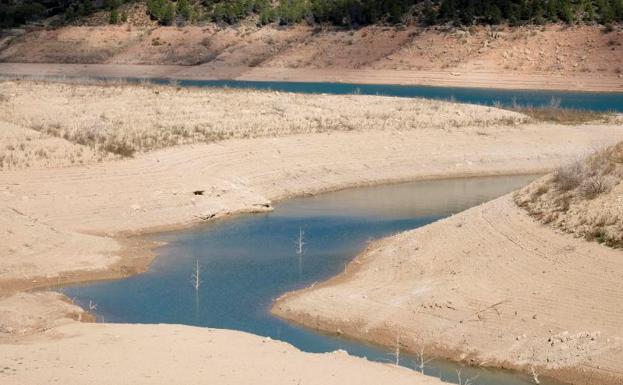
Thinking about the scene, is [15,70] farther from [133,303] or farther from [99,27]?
[133,303]

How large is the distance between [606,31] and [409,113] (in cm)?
4081

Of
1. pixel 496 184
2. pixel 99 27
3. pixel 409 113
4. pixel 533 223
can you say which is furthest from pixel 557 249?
pixel 99 27

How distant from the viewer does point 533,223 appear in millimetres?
19688

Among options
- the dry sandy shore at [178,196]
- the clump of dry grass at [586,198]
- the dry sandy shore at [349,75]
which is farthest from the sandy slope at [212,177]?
the dry sandy shore at [349,75]

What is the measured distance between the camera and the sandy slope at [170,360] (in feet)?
40.4

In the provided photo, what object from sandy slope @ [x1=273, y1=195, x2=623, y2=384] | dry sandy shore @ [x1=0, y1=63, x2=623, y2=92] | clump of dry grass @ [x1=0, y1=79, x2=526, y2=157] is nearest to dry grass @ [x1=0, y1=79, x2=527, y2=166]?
clump of dry grass @ [x1=0, y1=79, x2=526, y2=157]

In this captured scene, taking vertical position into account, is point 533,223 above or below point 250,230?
above

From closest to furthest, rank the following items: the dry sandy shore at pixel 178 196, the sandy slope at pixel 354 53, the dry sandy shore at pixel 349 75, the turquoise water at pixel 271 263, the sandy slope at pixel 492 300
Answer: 1. the dry sandy shore at pixel 178 196
2. the sandy slope at pixel 492 300
3. the turquoise water at pixel 271 263
4. the dry sandy shore at pixel 349 75
5. the sandy slope at pixel 354 53

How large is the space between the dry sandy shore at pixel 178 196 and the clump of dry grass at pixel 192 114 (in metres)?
0.31

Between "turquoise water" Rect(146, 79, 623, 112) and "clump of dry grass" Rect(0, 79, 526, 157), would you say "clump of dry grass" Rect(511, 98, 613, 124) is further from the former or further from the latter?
"turquoise water" Rect(146, 79, 623, 112)

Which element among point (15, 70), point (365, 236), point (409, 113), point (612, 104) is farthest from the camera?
point (15, 70)

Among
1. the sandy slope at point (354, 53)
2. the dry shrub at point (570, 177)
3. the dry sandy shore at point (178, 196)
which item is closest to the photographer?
the dry sandy shore at point (178, 196)

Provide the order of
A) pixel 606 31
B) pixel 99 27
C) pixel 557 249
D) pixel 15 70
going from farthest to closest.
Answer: pixel 99 27 < pixel 15 70 < pixel 606 31 < pixel 557 249

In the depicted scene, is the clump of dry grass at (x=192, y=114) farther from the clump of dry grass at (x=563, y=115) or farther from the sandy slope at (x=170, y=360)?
the sandy slope at (x=170, y=360)
